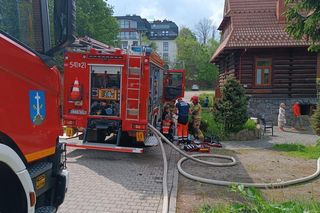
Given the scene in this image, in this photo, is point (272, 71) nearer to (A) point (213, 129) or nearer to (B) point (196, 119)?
(A) point (213, 129)

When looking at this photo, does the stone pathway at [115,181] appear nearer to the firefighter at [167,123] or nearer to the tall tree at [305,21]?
the firefighter at [167,123]

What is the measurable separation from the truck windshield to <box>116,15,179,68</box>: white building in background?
9169 centimetres

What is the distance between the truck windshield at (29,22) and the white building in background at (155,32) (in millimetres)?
91691

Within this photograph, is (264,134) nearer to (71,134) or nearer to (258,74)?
(258,74)

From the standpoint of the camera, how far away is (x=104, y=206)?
5.95m

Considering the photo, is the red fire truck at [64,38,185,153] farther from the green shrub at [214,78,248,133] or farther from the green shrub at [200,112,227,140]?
the green shrub at [214,78,248,133]

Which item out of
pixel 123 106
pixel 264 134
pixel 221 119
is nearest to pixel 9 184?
pixel 123 106

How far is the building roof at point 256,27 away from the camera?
19203mm

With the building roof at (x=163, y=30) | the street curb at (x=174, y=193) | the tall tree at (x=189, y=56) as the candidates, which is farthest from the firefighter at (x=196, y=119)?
the building roof at (x=163, y=30)

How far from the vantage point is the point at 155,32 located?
105 meters

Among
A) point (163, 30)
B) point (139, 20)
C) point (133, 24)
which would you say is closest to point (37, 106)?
point (133, 24)

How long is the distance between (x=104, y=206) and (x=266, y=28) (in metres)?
17.1

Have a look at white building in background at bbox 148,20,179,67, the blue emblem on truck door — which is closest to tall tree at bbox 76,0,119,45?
the blue emblem on truck door

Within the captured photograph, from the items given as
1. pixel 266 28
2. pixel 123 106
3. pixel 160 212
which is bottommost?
pixel 160 212
